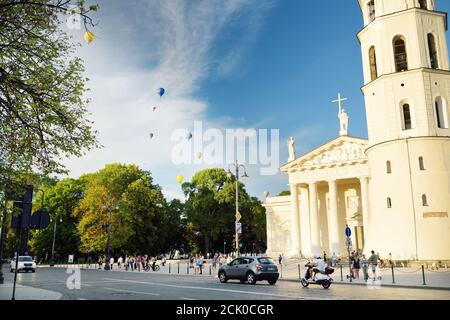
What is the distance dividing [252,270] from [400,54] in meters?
28.5

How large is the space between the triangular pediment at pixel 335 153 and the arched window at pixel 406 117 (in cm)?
1286

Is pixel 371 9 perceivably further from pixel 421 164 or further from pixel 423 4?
pixel 421 164

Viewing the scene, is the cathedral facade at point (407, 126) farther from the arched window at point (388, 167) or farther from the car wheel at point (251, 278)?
the car wheel at point (251, 278)

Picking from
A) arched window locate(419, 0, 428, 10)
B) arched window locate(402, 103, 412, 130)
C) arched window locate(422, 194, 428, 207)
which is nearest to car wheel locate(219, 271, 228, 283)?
arched window locate(422, 194, 428, 207)

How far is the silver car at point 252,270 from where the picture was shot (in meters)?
22.8

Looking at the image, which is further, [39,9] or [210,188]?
[210,188]

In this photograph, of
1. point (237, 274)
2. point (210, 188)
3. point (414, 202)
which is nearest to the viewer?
point (237, 274)

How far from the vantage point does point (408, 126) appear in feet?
125

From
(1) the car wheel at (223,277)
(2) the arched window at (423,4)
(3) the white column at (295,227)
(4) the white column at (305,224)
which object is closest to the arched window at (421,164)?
(2) the arched window at (423,4)

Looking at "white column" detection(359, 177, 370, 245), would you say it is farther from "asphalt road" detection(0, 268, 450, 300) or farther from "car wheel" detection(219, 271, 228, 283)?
"asphalt road" detection(0, 268, 450, 300)
